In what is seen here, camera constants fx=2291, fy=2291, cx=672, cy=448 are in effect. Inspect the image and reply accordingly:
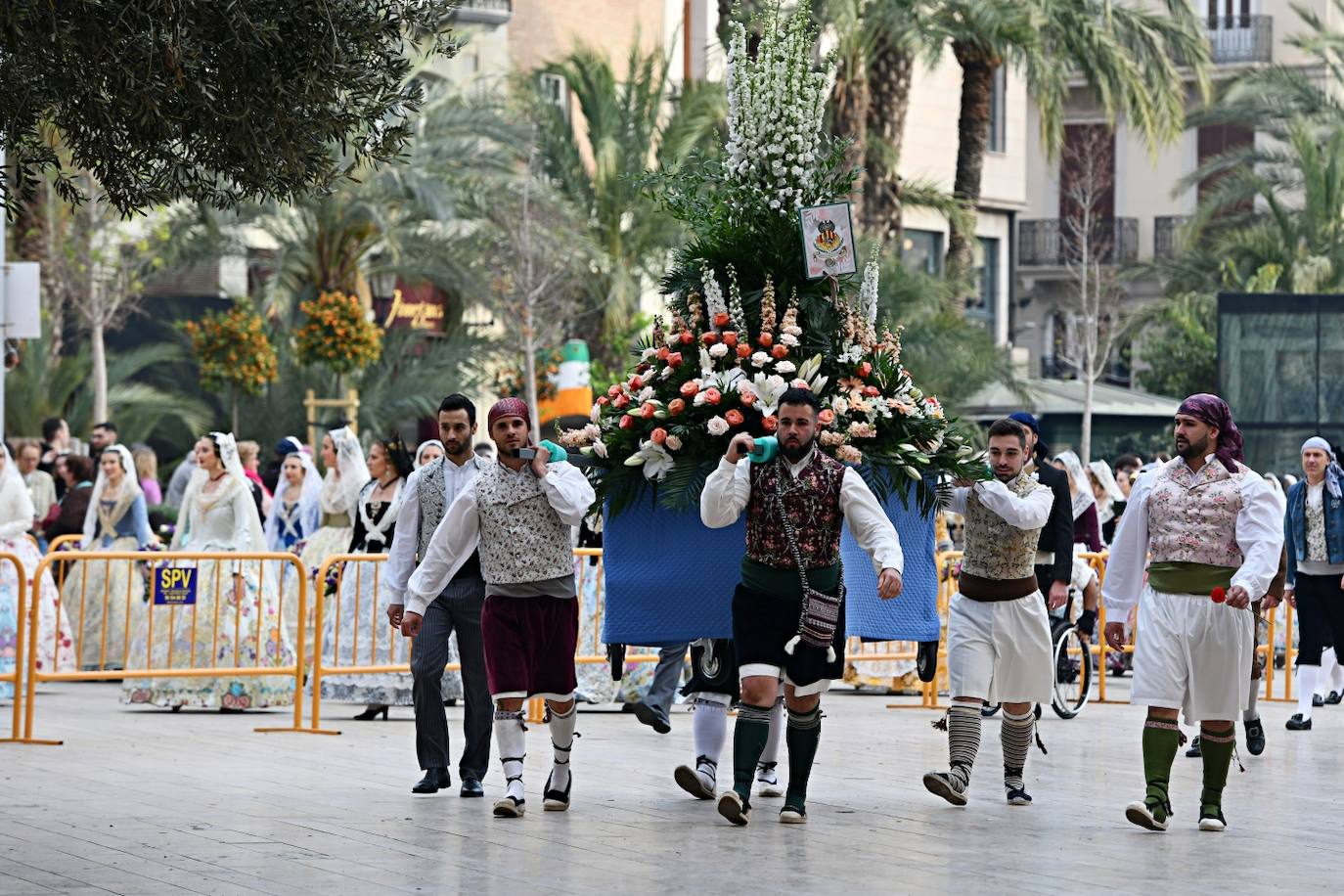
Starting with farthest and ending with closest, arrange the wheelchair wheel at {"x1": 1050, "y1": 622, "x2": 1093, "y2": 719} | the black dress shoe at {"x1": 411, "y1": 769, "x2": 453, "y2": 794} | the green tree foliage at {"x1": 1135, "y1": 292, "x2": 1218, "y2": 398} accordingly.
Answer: the green tree foliage at {"x1": 1135, "y1": 292, "x2": 1218, "y2": 398} < the wheelchair wheel at {"x1": 1050, "y1": 622, "x2": 1093, "y2": 719} < the black dress shoe at {"x1": 411, "y1": 769, "x2": 453, "y2": 794}

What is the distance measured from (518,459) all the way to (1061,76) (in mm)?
21917

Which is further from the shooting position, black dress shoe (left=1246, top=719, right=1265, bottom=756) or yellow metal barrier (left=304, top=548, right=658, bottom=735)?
yellow metal barrier (left=304, top=548, right=658, bottom=735)

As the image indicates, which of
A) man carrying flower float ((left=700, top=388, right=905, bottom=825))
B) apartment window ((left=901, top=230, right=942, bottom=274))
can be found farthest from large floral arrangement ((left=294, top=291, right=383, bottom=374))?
man carrying flower float ((left=700, top=388, right=905, bottom=825))

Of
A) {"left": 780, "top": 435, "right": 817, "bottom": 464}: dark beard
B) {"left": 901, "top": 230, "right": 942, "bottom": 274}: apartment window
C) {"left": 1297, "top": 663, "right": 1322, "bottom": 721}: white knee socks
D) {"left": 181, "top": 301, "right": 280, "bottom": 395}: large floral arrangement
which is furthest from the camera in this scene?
{"left": 901, "top": 230, "right": 942, "bottom": 274}: apartment window

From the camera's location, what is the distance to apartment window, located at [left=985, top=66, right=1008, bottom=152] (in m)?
50.1

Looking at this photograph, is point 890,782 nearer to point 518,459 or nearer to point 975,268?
point 518,459

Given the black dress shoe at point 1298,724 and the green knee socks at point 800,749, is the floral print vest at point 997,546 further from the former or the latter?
the black dress shoe at point 1298,724

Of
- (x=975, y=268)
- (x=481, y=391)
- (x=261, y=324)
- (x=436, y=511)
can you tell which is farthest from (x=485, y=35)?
(x=436, y=511)

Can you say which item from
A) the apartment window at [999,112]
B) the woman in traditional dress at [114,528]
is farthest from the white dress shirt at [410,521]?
the apartment window at [999,112]

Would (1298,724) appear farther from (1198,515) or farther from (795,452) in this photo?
(795,452)

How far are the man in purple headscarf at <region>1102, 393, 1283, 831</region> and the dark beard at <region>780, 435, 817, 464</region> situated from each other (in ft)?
5.47

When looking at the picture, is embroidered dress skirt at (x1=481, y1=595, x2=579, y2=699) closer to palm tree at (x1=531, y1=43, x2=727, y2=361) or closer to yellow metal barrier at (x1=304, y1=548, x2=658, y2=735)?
yellow metal barrier at (x1=304, y1=548, x2=658, y2=735)

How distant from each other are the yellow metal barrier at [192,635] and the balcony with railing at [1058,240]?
38.8 m

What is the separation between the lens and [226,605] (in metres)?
16.0
